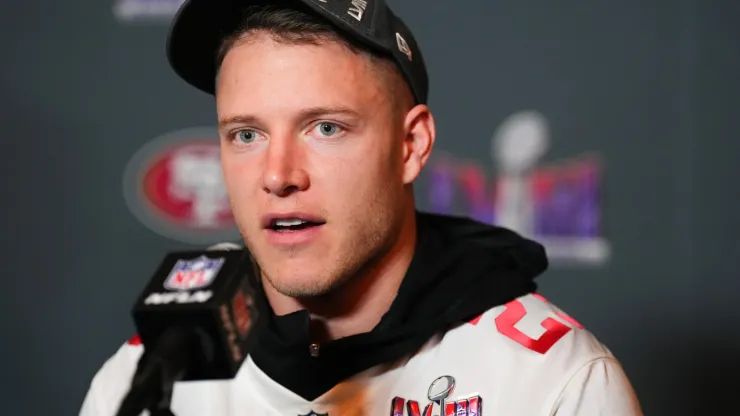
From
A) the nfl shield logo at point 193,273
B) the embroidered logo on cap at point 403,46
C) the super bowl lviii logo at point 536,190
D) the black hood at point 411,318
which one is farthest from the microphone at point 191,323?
the super bowl lviii logo at point 536,190

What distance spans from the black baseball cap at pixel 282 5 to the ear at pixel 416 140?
3cm

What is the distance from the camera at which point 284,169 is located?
956 millimetres

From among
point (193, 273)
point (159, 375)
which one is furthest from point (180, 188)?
point (159, 375)

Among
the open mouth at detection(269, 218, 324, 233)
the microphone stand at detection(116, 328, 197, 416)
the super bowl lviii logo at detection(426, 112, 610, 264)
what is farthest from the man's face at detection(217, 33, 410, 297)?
the super bowl lviii logo at detection(426, 112, 610, 264)

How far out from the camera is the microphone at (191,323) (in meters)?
0.61

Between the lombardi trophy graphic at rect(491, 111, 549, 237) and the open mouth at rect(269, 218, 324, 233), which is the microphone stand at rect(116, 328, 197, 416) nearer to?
the open mouth at rect(269, 218, 324, 233)

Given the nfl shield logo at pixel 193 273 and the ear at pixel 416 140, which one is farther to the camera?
the ear at pixel 416 140

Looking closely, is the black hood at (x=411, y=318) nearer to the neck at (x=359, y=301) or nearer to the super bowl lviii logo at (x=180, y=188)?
the neck at (x=359, y=301)

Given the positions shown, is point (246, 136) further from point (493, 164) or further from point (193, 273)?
point (493, 164)

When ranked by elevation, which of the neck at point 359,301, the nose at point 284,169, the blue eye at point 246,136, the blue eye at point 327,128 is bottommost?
the neck at point 359,301

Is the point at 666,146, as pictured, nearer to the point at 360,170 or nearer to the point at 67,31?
the point at 360,170

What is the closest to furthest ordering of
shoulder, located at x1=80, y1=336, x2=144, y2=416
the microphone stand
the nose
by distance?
the microphone stand, the nose, shoulder, located at x1=80, y1=336, x2=144, y2=416

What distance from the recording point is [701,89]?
176 centimetres

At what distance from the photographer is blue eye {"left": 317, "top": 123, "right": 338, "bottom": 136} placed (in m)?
1.00
